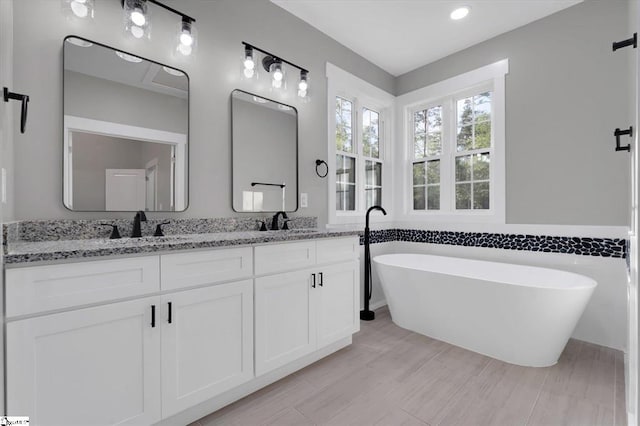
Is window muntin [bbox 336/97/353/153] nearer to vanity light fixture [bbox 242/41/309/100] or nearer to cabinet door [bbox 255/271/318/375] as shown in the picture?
vanity light fixture [bbox 242/41/309/100]

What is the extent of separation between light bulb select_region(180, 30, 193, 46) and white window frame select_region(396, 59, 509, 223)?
8.66 feet

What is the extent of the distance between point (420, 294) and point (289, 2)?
2.75 m

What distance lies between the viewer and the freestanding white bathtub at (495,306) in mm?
2055

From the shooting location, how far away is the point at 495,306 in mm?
2236

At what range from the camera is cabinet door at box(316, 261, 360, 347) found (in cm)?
216

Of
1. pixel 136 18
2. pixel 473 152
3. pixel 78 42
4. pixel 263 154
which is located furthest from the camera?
pixel 473 152

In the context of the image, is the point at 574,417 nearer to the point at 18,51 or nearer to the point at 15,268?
the point at 15,268

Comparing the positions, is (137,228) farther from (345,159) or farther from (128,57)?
(345,159)

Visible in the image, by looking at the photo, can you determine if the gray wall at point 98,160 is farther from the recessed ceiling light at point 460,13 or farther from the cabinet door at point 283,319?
the recessed ceiling light at point 460,13

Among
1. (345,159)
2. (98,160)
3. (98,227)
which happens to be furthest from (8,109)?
(345,159)

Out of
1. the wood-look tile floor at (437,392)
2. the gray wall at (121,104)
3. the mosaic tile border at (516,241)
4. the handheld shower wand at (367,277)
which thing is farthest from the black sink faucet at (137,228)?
the mosaic tile border at (516,241)

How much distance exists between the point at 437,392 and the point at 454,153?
2536 mm

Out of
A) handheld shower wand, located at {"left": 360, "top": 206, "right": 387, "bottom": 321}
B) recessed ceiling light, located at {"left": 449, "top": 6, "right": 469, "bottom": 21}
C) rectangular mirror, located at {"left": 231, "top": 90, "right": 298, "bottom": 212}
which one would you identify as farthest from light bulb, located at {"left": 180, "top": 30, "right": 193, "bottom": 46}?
recessed ceiling light, located at {"left": 449, "top": 6, "right": 469, "bottom": 21}

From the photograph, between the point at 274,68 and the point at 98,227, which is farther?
the point at 274,68
